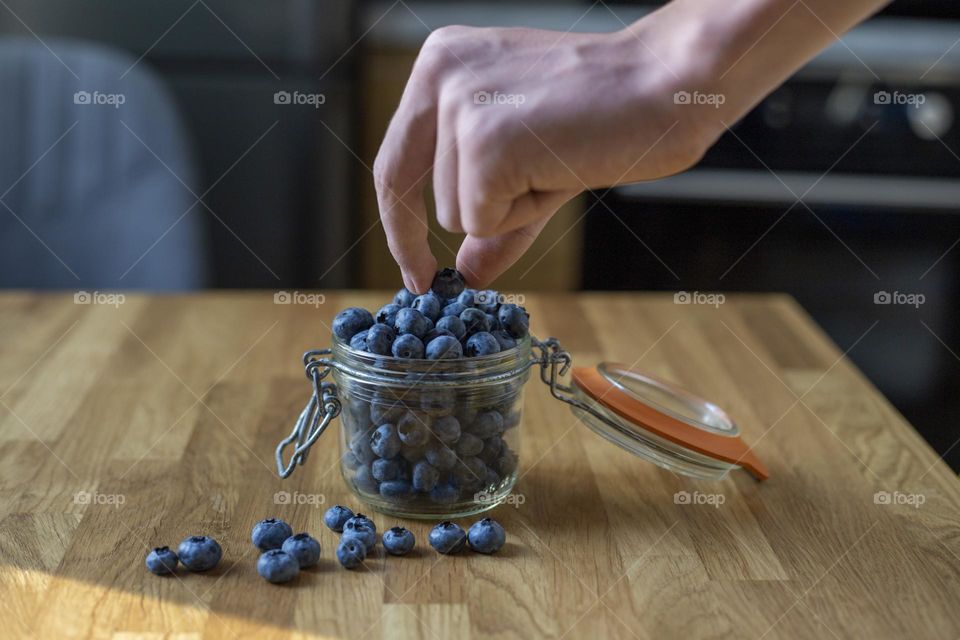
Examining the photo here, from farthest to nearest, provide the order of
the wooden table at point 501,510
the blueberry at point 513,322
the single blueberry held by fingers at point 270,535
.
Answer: the blueberry at point 513,322
the single blueberry held by fingers at point 270,535
the wooden table at point 501,510

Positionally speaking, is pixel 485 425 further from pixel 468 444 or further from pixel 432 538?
pixel 432 538

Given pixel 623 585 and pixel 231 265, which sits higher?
pixel 623 585

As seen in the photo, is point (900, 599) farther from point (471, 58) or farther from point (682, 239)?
point (682, 239)

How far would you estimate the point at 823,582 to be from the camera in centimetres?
102

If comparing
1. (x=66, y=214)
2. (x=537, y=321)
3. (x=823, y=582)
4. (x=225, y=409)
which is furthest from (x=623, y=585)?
(x=66, y=214)

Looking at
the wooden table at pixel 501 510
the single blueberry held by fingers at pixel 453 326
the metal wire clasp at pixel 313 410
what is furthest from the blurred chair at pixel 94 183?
the single blueberry held by fingers at pixel 453 326

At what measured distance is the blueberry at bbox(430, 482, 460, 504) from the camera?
3.65 feet

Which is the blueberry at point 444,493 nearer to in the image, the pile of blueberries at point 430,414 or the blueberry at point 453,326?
the pile of blueberries at point 430,414

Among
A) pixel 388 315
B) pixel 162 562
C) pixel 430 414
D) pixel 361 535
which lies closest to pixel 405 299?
pixel 388 315

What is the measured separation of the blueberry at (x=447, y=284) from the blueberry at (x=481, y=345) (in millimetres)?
86

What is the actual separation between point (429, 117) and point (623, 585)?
49cm

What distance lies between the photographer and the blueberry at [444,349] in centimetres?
108

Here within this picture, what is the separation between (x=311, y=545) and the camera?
40.4 inches

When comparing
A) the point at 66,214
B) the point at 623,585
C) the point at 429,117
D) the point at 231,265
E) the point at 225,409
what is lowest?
the point at 231,265
